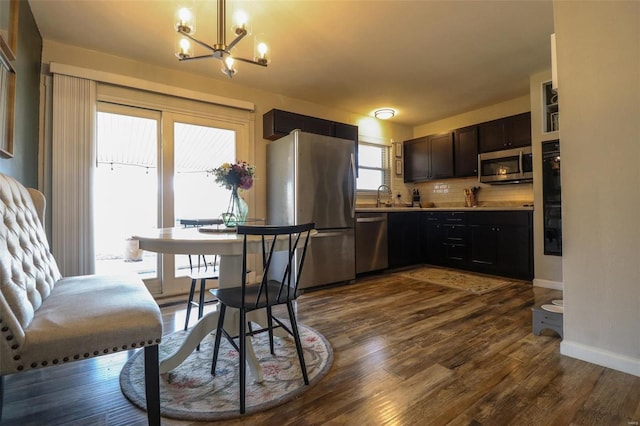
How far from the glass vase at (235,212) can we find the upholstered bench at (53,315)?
688 millimetres

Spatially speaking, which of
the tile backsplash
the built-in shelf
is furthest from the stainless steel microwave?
the built-in shelf

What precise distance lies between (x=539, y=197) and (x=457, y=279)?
1.32 metres

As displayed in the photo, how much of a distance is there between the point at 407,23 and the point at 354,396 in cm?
267

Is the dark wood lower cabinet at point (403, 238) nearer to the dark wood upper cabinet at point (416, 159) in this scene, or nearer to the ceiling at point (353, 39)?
the dark wood upper cabinet at point (416, 159)

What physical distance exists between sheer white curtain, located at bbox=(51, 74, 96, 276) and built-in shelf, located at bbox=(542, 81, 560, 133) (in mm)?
4635

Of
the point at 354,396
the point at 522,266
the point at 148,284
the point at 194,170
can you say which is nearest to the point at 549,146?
the point at 522,266

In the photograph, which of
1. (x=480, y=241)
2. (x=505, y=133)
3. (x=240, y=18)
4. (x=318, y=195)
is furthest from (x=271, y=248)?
(x=505, y=133)

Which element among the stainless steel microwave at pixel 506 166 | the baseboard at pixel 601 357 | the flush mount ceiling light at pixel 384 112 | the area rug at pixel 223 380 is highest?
the flush mount ceiling light at pixel 384 112

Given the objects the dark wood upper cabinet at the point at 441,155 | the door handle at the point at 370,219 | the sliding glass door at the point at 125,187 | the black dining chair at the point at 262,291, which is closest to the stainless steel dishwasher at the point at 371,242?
the door handle at the point at 370,219

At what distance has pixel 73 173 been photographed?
263cm

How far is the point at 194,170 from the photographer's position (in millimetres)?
3320

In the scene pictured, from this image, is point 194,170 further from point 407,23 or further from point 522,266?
point 522,266

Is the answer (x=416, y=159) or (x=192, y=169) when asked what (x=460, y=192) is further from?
(x=192, y=169)

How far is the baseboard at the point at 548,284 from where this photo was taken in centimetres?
329
